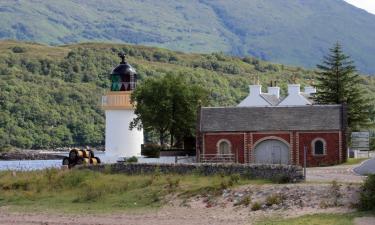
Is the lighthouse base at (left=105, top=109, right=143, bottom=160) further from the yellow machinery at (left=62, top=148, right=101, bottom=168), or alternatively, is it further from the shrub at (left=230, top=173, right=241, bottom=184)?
the shrub at (left=230, top=173, right=241, bottom=184)

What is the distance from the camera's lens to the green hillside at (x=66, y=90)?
149 meters

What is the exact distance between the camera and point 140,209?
128 ft

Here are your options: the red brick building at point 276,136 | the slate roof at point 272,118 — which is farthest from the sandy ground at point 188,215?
the slate roof at point 272,118

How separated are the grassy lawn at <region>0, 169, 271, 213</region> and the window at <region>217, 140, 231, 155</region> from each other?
12.9 meters

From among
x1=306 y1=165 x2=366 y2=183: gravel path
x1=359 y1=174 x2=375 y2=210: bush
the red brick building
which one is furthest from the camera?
the red brick building

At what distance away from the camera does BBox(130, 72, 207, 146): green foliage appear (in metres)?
64.8

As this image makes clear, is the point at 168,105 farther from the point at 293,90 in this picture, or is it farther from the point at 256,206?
the point at 256,206

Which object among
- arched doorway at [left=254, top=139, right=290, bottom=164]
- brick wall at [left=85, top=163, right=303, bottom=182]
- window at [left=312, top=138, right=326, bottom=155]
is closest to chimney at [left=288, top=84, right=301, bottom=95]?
arched doorway at [left=254, top=139, right=290, bottom=164]

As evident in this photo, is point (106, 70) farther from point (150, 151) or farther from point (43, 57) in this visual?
point (150, 151)

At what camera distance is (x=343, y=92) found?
69375mm

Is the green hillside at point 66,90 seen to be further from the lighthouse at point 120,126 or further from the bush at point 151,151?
the bush at point 151,151

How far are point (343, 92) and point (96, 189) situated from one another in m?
30.9

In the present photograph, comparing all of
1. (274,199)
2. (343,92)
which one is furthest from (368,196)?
(343,92)

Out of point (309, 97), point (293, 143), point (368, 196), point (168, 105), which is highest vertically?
point (309, 97)
